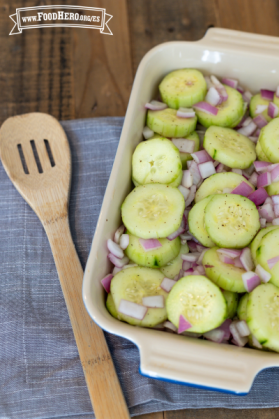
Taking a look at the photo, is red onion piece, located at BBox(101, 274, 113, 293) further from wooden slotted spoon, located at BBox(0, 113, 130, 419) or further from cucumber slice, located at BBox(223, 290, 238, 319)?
cucumber slice, located at BBox(223, 290, 238, 319)

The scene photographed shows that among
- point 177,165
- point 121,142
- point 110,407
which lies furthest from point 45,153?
point 110,407

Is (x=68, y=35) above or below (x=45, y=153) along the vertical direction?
above

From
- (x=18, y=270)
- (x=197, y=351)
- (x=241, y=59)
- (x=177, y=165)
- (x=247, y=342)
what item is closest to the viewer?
(x=197, y=351)

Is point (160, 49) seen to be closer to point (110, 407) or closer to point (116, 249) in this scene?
point (116, 249)

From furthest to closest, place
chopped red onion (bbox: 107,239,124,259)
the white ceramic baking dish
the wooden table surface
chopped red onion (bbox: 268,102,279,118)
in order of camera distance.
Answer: the wooden table surface < chopped red onion (bbox: 268,102,279,118) < chopped red onion (bbox: 107,239,124,259) < the white ceramic baking dish

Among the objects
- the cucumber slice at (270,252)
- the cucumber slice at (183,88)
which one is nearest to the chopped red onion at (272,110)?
the cucumber slice at (183,88)

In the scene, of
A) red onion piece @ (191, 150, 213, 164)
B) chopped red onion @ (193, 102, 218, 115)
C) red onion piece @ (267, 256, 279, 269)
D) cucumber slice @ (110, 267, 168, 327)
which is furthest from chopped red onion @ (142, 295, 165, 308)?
chopped red onion @ (193, 102, 218, 115)

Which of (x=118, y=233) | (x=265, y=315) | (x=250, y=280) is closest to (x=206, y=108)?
(x=118, y=233)
